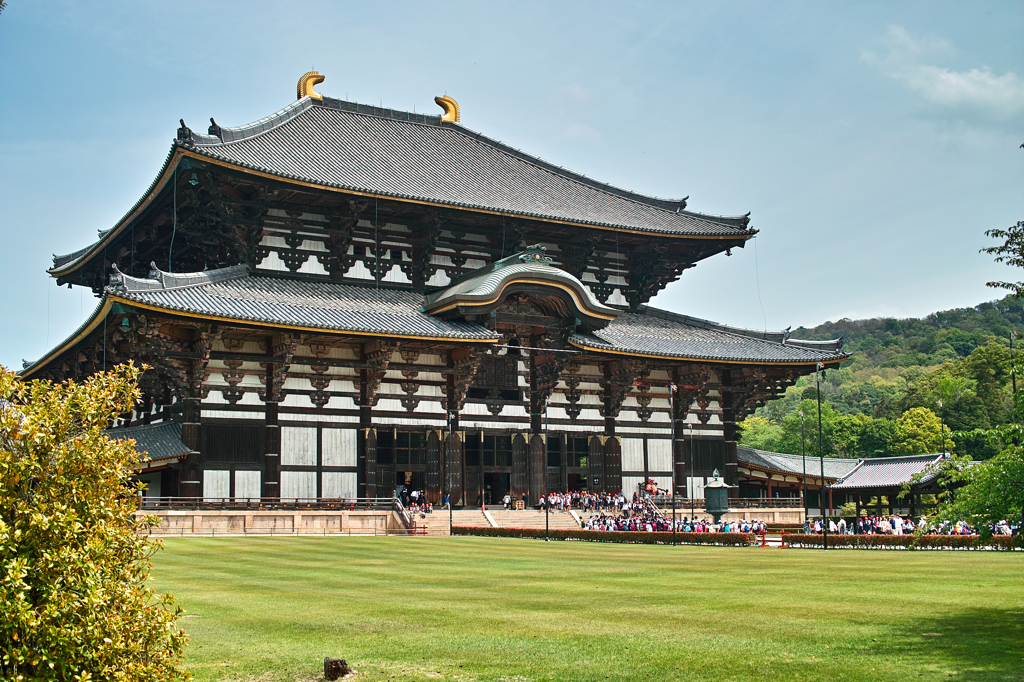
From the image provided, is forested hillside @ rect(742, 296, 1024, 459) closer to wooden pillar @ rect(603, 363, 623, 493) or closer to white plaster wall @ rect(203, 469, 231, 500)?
wooden pillar @ rect(603, 363, 623, 493)

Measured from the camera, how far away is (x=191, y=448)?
44219 mm

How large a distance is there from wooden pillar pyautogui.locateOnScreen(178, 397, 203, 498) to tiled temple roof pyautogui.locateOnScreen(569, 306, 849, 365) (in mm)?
18603

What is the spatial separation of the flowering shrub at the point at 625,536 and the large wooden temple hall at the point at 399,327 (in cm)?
540

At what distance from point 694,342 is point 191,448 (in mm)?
28104

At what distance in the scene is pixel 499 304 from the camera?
50.4 metres

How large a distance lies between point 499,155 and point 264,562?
41567mm

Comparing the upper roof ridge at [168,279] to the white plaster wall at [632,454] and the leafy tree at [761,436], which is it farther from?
the leafy tree at [761,436]

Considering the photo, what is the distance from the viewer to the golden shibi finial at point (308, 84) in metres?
61.9

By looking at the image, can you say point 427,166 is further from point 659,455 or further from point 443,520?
point 443,520

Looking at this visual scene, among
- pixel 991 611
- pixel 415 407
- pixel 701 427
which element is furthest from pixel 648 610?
pixel 701 427

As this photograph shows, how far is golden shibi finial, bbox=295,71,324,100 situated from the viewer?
61938 millimetres

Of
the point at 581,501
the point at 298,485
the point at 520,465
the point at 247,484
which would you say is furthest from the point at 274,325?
the point at 581,501

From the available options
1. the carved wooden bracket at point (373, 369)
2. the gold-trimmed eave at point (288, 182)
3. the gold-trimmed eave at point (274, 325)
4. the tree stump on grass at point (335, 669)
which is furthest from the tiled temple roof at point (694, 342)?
the tree stump on grass at point (335, 669)

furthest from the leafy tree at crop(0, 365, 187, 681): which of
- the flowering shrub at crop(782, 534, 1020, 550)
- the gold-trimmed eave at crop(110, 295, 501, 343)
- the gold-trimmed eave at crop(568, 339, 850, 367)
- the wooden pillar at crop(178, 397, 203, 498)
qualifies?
the gold-trimmed eave at crop(568, 339, 850, 367)
